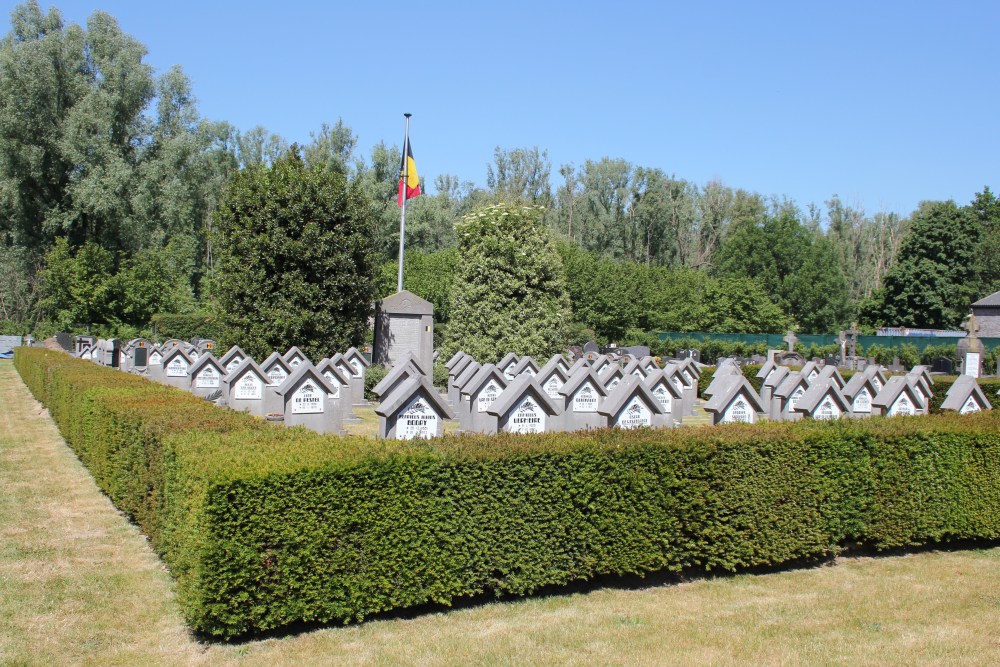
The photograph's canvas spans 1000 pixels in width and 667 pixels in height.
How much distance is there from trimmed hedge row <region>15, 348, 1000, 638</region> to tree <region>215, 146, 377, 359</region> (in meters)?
14.9

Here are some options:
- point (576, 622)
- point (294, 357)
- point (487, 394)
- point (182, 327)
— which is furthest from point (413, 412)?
point (182, 327)

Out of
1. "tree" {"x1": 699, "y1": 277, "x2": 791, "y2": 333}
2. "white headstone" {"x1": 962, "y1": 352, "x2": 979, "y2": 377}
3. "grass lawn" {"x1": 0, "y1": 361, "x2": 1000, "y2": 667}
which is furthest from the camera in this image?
"tree" {"x1": 699, "y1": 277, "x2": 791, "y2": 333}

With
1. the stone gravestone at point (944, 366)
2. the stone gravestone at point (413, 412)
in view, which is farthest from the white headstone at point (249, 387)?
the stone gravestone at point (944, 366)

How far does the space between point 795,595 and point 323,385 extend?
9621mm

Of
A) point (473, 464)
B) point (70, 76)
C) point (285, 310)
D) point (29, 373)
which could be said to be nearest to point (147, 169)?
point (70, 76)

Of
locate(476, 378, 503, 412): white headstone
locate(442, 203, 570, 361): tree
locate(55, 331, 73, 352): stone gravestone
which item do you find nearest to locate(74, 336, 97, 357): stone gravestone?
locate(55, 331, 73, 352): stone gravestone

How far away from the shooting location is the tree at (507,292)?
25.7m

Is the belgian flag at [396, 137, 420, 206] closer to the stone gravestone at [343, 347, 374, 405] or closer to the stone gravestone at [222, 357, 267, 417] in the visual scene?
the stone gravestone at [343, 347, 374, 405]

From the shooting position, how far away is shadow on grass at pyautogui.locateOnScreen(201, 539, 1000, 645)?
19.7 ft

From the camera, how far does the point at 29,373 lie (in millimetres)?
24531

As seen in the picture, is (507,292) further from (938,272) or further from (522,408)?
(938,272)

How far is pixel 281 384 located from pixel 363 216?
1227 cm

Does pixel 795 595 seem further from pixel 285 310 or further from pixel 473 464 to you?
pixel 285 310

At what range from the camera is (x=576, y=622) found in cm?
620
